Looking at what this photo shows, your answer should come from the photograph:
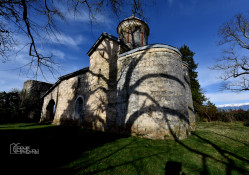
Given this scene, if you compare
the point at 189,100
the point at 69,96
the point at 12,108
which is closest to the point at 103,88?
the point at 69,96

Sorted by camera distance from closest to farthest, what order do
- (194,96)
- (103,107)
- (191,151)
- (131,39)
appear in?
1. (191,151)
2. (103,107)
3. (131,39)
4. (194,96)

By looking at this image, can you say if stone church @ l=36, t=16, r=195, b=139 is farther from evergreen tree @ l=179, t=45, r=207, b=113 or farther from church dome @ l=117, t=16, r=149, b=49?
evergreen tree @ l=179, t=45, r=207, b=113

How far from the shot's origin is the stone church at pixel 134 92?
559 centimetres

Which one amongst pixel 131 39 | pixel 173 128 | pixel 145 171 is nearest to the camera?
pixel 145 171

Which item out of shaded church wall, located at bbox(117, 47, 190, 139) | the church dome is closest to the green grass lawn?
shaded church wall, located at bbox(117, 47, 190, 139)

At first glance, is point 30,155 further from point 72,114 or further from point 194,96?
point 194,96

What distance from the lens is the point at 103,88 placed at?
27.1 ft

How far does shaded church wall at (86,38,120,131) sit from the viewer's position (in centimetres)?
751

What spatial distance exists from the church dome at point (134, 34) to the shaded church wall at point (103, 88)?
117 inches

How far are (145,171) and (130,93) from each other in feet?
13.9

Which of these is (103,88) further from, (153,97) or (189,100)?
(189,100)

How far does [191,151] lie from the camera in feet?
13.4

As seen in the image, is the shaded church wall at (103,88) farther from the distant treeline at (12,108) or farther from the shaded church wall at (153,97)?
the distant treeline at (12,108)

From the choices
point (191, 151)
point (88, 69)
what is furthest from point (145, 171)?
point (88, 69)
